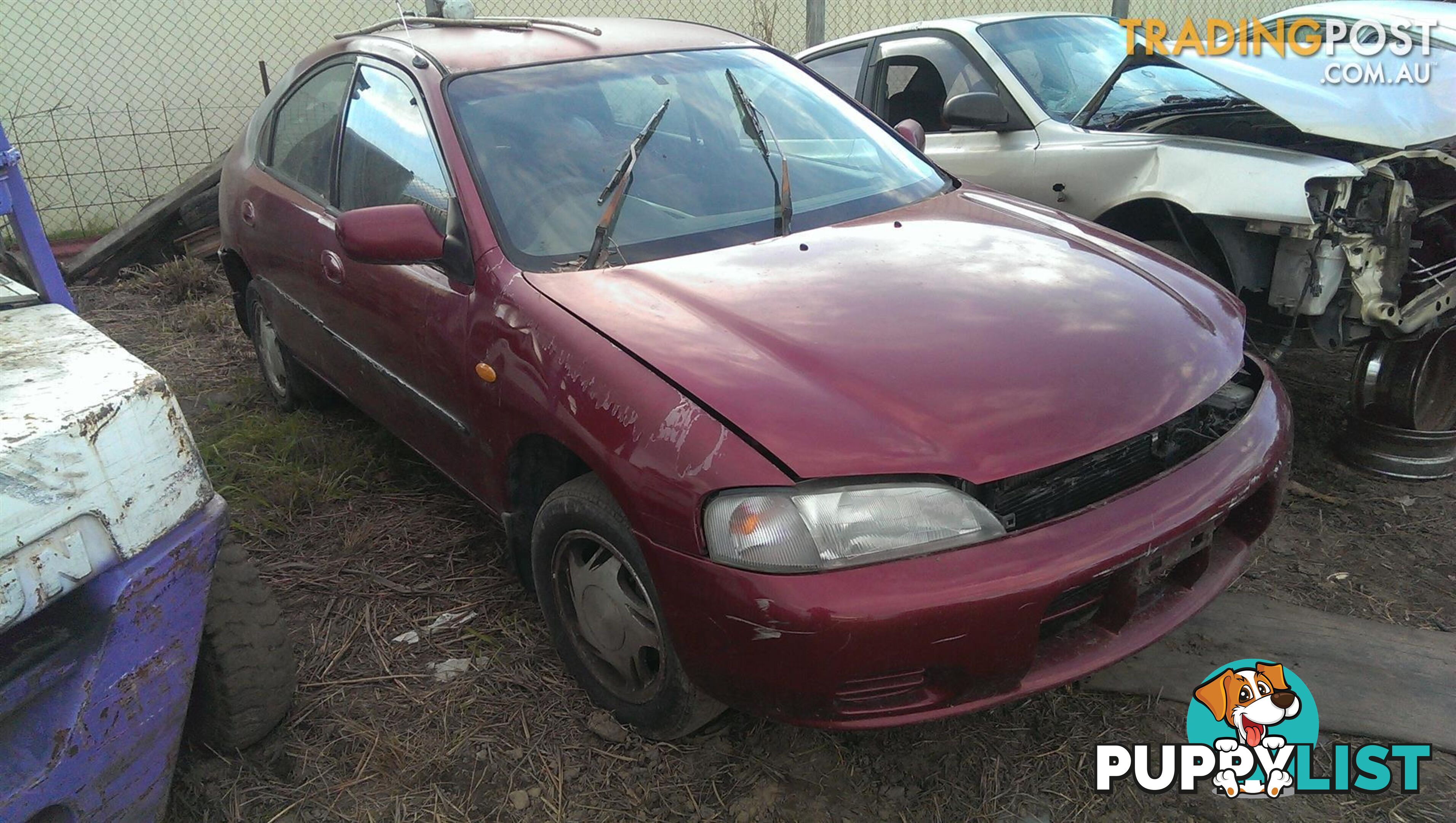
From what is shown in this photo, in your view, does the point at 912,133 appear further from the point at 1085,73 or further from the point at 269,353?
the point at 269,353

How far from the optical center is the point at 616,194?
2600 millimetres

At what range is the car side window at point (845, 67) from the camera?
523cm

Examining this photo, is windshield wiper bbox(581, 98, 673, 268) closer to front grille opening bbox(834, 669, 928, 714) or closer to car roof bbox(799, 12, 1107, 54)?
front grille opening bbox(834, 669, 928, 714)

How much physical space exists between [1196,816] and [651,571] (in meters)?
1.28

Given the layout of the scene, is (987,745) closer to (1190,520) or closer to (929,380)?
(1190,520)

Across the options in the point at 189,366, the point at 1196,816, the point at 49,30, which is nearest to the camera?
the point at 1196,816

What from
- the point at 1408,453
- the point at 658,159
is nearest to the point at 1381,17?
the point at 1408,453

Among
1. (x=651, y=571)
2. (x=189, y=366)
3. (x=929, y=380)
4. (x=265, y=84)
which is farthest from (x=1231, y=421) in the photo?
(x=265, y=84)

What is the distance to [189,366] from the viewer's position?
5.07 m

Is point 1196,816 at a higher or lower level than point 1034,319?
lower

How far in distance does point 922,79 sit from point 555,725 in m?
3.80

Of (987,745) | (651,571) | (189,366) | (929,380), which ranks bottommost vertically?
(189,366)

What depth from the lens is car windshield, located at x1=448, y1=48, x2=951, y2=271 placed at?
2.55 meters

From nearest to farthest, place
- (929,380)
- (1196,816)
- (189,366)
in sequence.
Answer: (929,380), (1196,816), (189,366)
